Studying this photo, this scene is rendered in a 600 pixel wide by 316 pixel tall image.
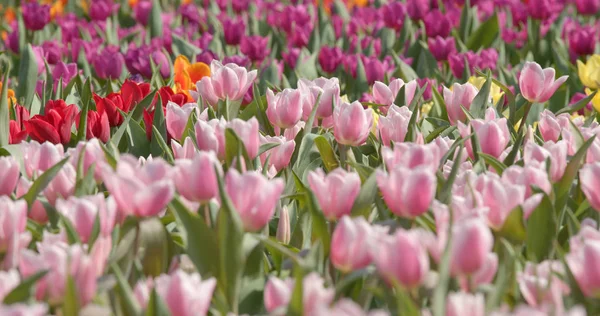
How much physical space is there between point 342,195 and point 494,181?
0.27 meters

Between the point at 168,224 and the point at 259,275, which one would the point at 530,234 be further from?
the point at 168,224

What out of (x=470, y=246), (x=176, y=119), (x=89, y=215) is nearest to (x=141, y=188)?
(x=89, y=215)

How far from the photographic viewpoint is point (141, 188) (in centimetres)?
148

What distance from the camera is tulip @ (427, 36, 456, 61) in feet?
14.1

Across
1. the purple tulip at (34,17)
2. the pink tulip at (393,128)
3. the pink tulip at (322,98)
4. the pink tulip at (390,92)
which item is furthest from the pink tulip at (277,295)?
the purple tulip at (34,17)

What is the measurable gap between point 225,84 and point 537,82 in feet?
2.84

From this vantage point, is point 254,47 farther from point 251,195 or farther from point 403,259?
point 403,259

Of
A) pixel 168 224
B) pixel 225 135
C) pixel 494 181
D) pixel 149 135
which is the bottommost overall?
pixel 149 135

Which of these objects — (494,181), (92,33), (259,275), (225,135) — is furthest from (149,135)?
(92,33)

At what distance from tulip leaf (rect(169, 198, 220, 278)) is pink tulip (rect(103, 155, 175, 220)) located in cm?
5

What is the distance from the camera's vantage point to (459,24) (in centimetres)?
548

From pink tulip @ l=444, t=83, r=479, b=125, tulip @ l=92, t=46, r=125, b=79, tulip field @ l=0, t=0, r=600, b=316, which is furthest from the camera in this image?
tulip @ l=92, t=46, r=125, b=79

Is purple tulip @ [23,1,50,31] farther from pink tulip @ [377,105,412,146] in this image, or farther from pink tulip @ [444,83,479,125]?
pink tulip @ [377,105,412,146]

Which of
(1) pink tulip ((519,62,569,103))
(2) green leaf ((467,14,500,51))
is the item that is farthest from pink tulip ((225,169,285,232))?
(2) green leaf ((467,14,500,51))
